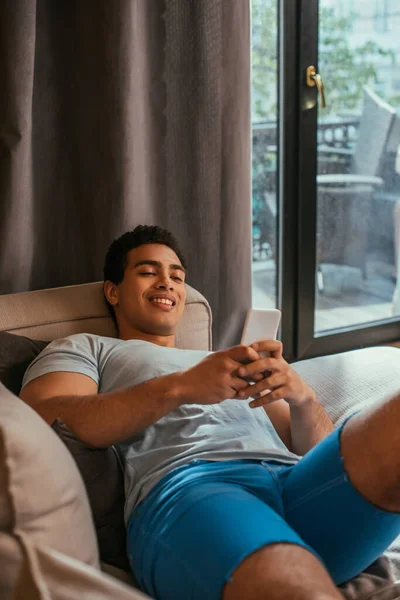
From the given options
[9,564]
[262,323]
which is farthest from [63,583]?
[262,323]

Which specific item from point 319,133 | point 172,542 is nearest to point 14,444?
point 172,542

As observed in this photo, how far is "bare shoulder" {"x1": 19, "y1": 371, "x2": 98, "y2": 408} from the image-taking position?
1.52m

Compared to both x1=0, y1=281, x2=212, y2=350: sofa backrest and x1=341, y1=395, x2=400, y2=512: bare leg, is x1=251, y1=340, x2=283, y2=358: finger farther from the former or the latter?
x1=0, y1=281, x2=212, y2=350: sofa backrest

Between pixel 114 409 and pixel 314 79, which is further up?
pixel 314 79

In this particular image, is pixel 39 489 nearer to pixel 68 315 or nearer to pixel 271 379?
pixel 271 379

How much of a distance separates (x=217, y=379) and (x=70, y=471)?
43 cm

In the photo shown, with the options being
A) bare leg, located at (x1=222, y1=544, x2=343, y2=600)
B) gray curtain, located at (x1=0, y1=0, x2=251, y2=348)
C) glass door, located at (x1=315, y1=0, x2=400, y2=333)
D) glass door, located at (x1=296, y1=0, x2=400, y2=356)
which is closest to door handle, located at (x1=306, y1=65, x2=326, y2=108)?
glass door, located at (x1=296, y1=0, x2=400, y2=356)

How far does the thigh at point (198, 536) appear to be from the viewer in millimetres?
1174

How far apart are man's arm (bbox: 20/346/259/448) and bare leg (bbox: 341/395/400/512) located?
0.83ft

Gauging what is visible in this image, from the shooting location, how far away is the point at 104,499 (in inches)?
57.9

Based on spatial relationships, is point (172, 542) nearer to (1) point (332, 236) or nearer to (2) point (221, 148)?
(2) point (221, 148)

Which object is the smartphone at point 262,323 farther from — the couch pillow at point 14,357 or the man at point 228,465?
the couch pillow at point 14,357

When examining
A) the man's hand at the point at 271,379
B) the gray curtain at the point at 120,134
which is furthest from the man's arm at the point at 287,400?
the gray curtain at the point at 120,134

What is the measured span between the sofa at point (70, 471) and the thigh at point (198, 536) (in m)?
0.09
